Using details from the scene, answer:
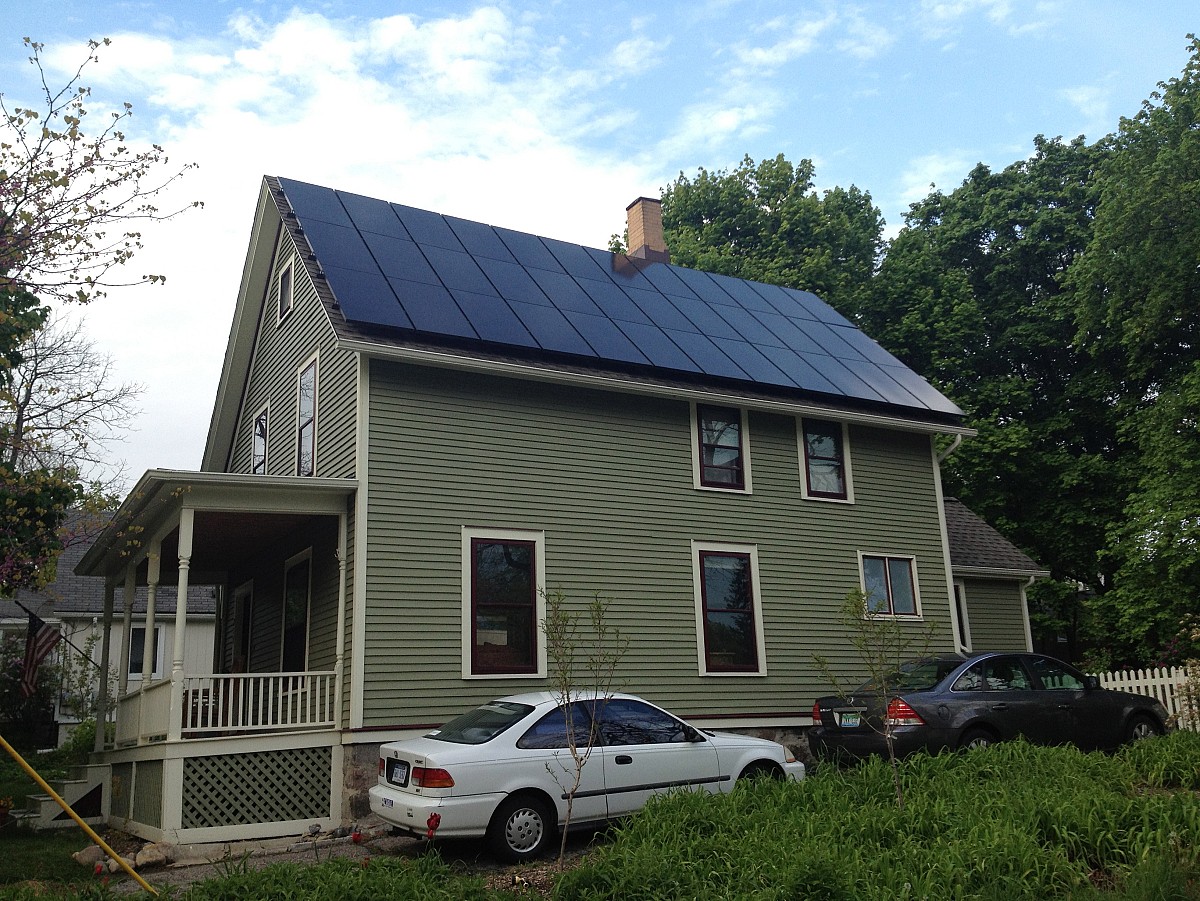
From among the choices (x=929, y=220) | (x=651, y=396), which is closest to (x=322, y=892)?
(x=651, y=396)

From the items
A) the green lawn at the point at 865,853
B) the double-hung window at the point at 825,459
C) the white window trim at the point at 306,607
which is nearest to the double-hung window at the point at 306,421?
the white window trim at the point at 306,607

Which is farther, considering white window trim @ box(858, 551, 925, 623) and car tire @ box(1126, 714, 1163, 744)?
white window trim @ box(858, 551, 925, 623)

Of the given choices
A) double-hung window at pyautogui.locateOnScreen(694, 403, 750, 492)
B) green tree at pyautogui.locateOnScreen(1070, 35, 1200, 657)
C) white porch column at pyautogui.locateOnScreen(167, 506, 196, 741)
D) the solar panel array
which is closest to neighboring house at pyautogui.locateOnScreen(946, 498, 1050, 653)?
the solar panel array

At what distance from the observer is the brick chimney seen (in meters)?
21.7

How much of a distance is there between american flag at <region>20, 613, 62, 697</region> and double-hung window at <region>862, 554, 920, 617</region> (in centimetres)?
1348


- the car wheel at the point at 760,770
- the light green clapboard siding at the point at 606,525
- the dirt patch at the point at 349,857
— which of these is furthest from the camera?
the light green clapboard siding at the point at 606,525

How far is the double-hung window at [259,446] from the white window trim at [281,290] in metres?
1.84

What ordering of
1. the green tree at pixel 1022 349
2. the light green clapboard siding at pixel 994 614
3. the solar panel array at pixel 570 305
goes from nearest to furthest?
the solar panel array at pixel 570 305
the light green clapboard siding at pixel 994 614
the green tree at pixel 1022 349

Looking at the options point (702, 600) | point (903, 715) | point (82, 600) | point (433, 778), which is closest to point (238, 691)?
point (433, 778)

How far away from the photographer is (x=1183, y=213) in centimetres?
2475

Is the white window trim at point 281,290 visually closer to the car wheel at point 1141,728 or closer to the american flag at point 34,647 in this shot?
the american flag at point 34,647

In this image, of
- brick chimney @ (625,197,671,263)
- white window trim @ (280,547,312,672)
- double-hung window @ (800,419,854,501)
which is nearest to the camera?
white window trim @ (280,547,312,672)

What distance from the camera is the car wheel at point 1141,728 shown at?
44.8 feet

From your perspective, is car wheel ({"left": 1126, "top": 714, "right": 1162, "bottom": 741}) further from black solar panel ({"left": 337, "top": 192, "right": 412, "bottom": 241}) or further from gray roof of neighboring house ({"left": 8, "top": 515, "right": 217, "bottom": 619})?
gray roof of neighboring house ({"left": 8, "top": 515, "right": 217, "bottom": 619})
